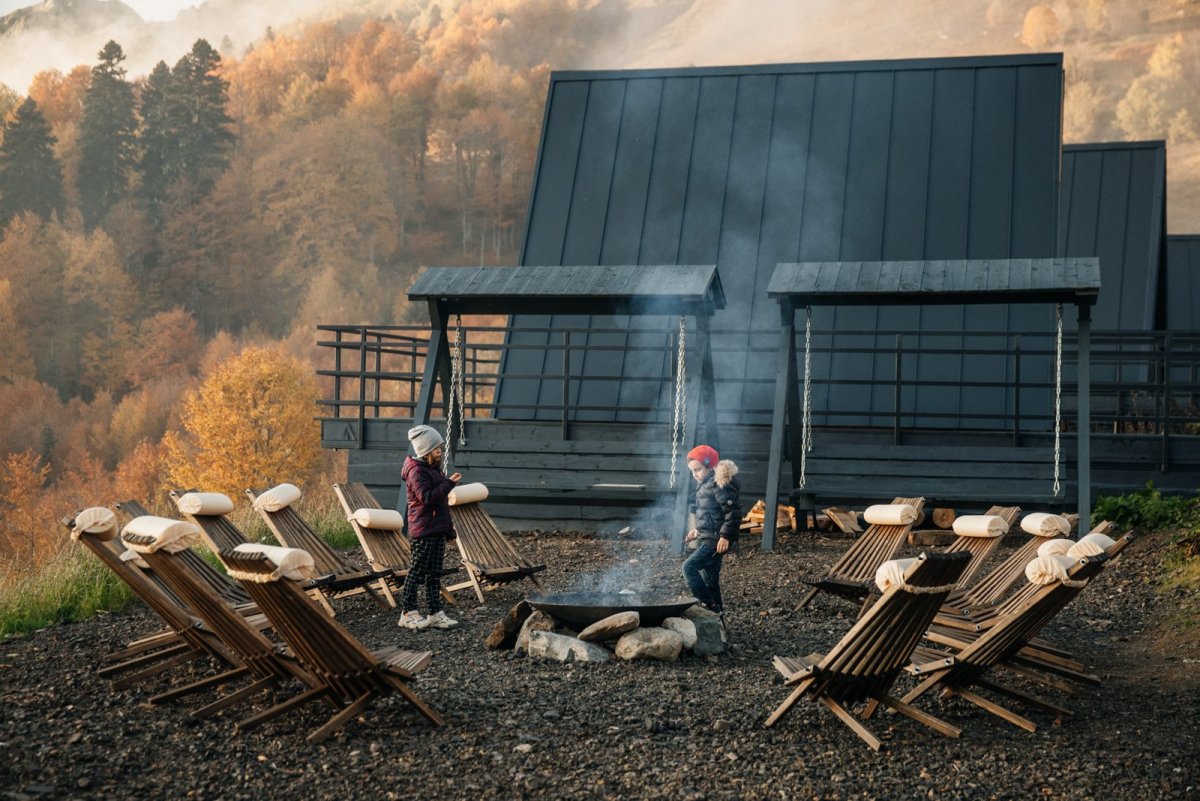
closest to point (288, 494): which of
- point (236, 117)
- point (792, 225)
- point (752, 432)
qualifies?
point (752, 432)

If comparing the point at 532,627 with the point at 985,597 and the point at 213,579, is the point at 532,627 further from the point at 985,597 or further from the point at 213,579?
the point at 985,597

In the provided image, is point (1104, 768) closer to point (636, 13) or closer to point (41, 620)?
point (41, 620)

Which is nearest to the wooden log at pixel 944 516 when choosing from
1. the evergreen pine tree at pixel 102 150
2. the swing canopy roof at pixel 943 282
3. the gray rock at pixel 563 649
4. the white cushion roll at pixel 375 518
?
the swing canopy roof at pixel 943 282

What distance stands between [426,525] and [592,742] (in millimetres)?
3098

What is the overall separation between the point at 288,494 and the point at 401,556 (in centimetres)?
97

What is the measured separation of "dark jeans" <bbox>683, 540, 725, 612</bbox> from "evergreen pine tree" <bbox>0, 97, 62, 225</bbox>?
67.1 m

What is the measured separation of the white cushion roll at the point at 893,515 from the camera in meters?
9.00

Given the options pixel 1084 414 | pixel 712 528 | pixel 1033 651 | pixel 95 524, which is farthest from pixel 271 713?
pixel 1084 414

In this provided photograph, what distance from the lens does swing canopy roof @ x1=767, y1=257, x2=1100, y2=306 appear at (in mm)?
11242

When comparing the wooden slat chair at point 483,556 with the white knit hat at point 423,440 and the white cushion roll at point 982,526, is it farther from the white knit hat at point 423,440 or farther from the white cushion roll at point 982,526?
the white cushion roll at point 982,526

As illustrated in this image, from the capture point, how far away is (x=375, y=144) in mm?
71000

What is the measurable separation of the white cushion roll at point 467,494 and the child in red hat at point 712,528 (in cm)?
219

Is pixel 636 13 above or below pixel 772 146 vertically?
above

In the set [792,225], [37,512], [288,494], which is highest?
[792,225]
